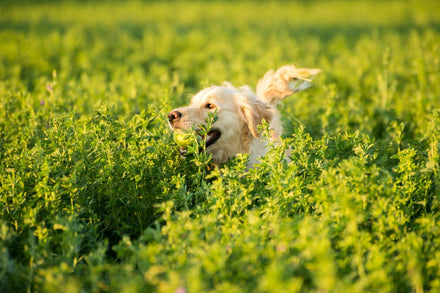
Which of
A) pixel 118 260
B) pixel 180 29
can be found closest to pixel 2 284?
pixel 118 260

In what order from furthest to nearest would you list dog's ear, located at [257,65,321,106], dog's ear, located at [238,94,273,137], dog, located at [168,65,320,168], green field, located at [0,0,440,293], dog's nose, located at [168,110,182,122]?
dog's ear, located at [257,65,321,106]
dog's ear, located at [238,94,273,137]
dog, located at [168,65,320,168]
dog's nose, located at [168,110,182,122]
green field, located at [0,0,440,293]

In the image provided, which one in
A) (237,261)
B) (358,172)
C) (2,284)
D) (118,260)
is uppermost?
(358,172)

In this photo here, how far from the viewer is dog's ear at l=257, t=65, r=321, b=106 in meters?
4.95

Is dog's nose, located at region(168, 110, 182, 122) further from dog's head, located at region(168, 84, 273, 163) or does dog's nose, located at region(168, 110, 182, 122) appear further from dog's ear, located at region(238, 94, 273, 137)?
dog's ear, located at region(238, 94, 273, 137)

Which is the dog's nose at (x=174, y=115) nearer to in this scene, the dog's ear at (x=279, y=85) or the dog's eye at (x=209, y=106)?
the dog's eye at (x=209, y=106)

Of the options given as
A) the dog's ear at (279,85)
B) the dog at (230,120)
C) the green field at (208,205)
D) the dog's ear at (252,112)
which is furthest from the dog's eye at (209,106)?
the dog's ear at (279,85)

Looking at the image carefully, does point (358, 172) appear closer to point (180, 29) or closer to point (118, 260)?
point (118, 260)

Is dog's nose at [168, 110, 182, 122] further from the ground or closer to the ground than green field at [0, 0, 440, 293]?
further from the ground

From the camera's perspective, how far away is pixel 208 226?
248cm

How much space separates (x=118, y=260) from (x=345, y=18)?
21.4 m

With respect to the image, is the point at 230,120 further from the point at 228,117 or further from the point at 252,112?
the point at 252,112

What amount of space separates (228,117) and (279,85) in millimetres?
1142

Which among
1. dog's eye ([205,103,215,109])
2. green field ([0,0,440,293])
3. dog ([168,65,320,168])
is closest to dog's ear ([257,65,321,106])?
green field ([0,0,440,293])

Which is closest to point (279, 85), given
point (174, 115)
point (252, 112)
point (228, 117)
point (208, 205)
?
point (252, 112)
